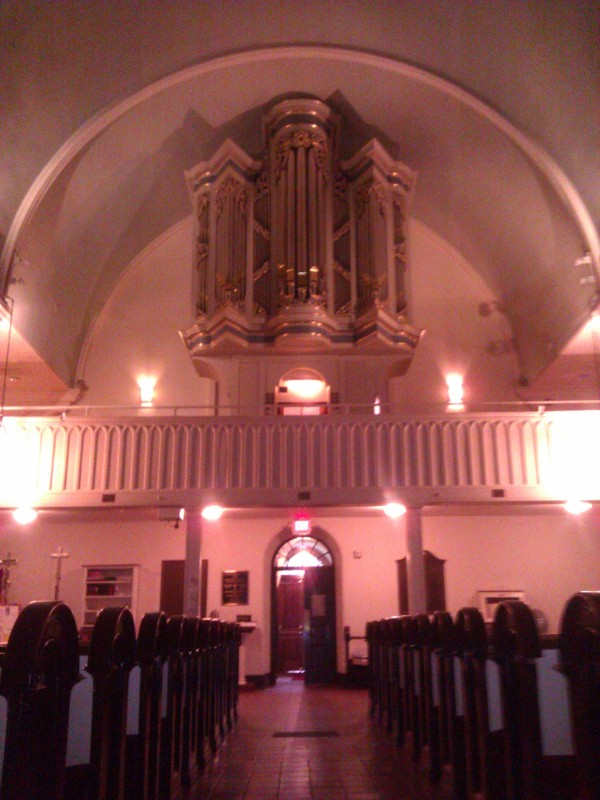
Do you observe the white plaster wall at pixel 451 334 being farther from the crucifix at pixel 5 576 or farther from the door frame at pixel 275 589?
the crucifix at pixel 5 576

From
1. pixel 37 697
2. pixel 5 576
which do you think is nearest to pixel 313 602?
pixel 5 576

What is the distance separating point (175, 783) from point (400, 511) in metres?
6.40

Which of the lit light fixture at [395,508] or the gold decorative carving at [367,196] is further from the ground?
the gold decorative carving at [367,196]

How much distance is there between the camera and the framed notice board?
13.0 metres

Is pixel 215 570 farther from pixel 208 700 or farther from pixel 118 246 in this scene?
pixel 208 700

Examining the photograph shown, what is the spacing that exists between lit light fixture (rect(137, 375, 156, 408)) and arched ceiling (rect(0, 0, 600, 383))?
3.69 ft

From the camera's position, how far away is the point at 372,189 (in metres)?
11.9

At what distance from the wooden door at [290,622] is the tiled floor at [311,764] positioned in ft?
20.5

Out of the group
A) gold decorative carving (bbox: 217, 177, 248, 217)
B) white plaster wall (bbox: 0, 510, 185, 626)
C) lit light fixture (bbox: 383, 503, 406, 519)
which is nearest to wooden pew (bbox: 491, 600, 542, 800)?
lit light fixture (bbox: 383, 503, 406, 519)

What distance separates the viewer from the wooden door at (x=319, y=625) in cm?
1313

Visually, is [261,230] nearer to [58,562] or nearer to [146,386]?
[146,386]

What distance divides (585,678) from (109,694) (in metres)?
1.53

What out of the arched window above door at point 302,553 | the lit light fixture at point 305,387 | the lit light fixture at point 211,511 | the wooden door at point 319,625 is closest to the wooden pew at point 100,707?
the lit light fixture at point 211,511

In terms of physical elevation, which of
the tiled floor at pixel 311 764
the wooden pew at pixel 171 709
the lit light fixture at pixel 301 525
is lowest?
the tiled floor at pixel 311 764
